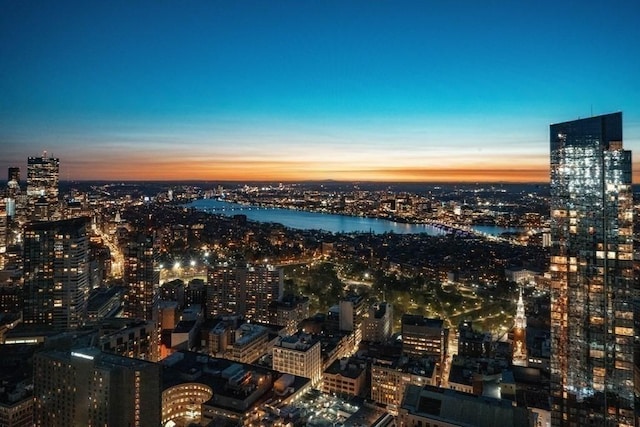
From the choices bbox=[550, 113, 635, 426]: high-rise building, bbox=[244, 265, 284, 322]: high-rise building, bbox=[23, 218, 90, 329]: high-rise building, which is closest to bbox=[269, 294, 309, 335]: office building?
bbox=[244, 265, 284, 322]: high-rise building

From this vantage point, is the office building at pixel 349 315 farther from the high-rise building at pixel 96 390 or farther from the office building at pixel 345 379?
the high-rise building at pixel 96 390

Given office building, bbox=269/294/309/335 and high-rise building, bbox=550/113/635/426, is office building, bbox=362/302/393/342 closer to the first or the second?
office building, bbox=269/294/309/335

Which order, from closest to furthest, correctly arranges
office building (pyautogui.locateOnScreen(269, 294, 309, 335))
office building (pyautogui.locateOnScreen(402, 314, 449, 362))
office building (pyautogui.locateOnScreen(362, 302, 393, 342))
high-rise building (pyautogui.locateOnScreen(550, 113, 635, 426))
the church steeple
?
high-rise building (pyautogui.locateOnScreen(550, 113, 635, 426))
the church steeple
office building (pyautogui.locateOnScreen(402, 314, 449, 362))
office building (pyautogui.locateOnScreen(362, 302, 393, 342))
office building (pyautogui.locateOnScreen(269, 294, 309, 335))

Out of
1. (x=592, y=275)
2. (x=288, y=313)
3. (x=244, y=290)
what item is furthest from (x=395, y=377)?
(x=244, y=290)

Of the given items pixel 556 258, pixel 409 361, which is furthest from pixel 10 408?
pixel 556 258

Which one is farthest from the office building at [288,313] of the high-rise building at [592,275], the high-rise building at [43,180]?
the high-rise building at [43,180]

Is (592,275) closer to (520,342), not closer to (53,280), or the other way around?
(520,342)

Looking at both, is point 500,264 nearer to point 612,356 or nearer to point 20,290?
point 612,356
